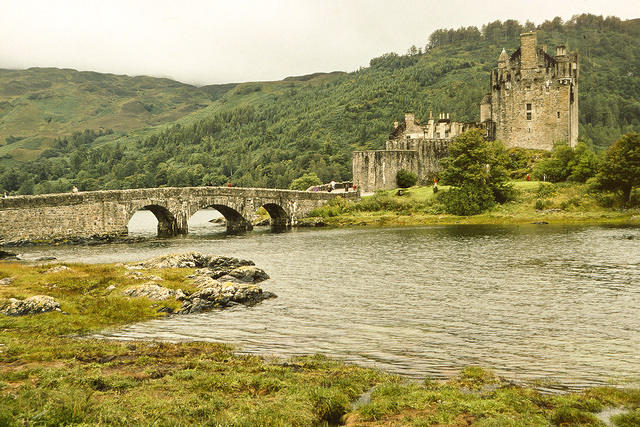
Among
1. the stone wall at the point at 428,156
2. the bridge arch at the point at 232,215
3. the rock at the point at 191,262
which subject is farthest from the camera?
the stone wall at the point at 428,156

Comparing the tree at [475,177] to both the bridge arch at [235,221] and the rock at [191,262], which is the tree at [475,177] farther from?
the rock at [191,262]

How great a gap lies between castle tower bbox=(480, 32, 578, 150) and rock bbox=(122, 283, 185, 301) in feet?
212

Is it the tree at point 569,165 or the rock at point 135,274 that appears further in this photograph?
the tree at point 569,165

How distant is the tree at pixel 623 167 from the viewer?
2240 inches

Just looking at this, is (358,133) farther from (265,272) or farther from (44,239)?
(265,272)

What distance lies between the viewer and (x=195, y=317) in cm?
2344

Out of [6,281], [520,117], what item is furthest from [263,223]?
[6,281]

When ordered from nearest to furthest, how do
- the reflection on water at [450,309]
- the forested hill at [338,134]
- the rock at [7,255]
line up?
the reflection on water at [450,309]
the rock at [7,255]
the forested hill at [338,134]

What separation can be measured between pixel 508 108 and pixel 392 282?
57.0m

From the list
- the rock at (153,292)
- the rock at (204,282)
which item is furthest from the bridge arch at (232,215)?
the rock at (153,292)

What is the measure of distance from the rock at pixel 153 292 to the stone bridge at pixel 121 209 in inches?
1210

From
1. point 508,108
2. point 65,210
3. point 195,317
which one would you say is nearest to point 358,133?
point 508,108

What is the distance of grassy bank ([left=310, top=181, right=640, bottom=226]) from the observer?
59.7m

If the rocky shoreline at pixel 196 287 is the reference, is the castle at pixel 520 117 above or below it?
above
